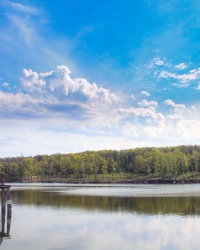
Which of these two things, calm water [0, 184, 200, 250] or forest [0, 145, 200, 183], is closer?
calm water [0, 184, 200, 250]

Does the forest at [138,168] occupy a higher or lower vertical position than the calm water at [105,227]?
higher

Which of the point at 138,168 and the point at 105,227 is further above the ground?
the point at 138,168

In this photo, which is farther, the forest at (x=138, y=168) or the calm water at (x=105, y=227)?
the forest at (x=138, y=168)

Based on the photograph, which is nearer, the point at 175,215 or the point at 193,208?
the point at 175,215

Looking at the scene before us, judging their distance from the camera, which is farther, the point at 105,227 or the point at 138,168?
the point at 138,168

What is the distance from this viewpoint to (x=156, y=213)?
46531 mm

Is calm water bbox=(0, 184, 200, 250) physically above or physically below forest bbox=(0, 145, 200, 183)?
below

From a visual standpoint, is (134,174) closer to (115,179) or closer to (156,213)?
(115,179)

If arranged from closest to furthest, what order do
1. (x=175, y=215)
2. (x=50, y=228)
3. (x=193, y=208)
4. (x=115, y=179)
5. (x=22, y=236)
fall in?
(x=22, y=236) < (x=50, y=228) < (x=175, y=215) < (x=193, y=208) < (x=115, y=179)

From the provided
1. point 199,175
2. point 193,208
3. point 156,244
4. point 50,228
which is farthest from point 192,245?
point 199,175

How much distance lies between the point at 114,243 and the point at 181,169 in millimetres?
142391

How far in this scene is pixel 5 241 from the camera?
3034 centimetres

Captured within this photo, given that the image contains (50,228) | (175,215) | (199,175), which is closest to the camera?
(50,228)

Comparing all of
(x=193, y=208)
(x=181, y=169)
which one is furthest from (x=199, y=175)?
(x=193, y=208)
